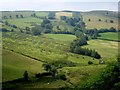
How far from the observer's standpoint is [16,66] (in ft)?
344

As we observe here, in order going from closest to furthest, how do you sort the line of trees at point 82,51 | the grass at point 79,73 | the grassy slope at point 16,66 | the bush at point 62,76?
1. the grassy slope at point 16,66
2. the grass at point 79,73
3. the bush at point 62,76
4. the line of trees at point 82,51

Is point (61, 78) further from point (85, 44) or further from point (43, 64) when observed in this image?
point (85, 44)

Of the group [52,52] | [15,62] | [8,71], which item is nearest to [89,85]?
[8,71]

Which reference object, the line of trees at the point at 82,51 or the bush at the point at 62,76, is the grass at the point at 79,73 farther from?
the line of trees at the point at 82,51

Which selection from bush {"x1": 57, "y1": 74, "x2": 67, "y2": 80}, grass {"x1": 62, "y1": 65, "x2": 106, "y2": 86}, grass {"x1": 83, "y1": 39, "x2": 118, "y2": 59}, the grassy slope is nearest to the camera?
the grassy slope

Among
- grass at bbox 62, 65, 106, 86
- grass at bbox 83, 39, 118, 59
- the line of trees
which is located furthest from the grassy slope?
grass at bbox 83, 39, 118, 59

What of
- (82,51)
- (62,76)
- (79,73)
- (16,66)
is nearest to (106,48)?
(82,51)

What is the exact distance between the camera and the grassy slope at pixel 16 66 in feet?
305

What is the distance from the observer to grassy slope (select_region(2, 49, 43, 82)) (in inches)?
3657

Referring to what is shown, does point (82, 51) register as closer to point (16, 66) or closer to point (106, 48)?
point (106, 48)

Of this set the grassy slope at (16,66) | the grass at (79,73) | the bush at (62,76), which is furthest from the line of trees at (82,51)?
the bush at (62,76)

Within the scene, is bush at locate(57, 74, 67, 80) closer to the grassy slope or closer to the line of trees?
the grassy slope

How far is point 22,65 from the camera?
10744 centimetres

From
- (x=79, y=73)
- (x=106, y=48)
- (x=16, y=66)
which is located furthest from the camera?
(x=106, y=48)
